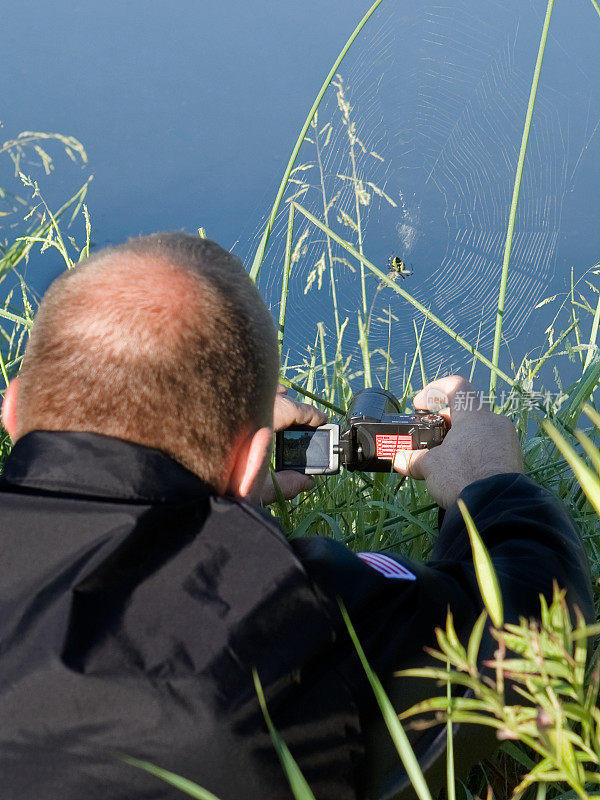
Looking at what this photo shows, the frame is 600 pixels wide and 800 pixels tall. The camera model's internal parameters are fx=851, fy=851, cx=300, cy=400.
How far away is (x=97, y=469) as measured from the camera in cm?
66

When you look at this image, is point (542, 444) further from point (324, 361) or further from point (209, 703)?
point (209, 703)

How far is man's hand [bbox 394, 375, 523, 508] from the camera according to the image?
1.11 meters

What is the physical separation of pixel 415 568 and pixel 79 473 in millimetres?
315

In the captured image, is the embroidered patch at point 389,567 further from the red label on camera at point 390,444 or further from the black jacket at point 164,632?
the red label on camera at point 390,444

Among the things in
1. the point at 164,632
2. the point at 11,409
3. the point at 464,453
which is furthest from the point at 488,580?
the point at 464,453

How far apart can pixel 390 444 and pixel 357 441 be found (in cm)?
5

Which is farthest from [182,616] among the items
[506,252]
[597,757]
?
[506,252]

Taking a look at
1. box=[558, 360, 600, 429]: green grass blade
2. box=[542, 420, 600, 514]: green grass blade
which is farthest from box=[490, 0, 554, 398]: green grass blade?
box=[542, 420, 600, 514]: green grass blade

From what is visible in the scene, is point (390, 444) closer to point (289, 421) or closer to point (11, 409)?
point (289, 421)

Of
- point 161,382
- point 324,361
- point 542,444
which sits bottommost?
point 542,444

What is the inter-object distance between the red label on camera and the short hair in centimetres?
43

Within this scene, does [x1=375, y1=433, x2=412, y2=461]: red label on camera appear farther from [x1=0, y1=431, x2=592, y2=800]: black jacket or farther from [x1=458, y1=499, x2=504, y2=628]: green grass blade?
[x1=458, y1=499, x2=504, y2=628]: green grass blade

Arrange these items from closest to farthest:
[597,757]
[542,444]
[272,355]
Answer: [597,757] < [272,355] < [542,444]

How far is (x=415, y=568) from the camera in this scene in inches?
30.6
